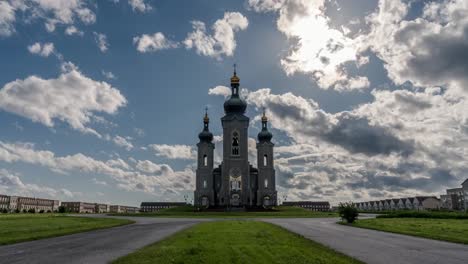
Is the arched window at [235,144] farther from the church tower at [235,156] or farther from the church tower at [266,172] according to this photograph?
the church tower at [266,172]

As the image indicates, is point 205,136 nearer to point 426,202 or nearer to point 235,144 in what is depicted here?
point 235,144

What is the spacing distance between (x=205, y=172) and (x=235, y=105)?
1809cm

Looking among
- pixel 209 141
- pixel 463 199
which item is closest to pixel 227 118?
pixel 209 141

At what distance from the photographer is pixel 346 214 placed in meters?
40.8

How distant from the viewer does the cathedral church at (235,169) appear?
91.2 meters

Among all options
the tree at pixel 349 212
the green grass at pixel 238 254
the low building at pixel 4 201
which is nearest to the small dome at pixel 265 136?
the tree at pixel 349 212

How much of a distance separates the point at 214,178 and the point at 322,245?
272ft

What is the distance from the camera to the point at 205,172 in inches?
3959

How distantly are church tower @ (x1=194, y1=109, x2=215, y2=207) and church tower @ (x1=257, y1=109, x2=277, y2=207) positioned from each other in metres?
11.6

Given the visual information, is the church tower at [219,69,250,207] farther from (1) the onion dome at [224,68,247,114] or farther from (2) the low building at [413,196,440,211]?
(2) the low building at [413,196,440,211]

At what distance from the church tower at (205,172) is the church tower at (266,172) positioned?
11.6 metres

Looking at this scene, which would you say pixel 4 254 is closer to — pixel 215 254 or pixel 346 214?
pixel 215 254

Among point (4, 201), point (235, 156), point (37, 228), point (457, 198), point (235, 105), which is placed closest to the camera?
point (37, 228)

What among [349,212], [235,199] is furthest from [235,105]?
[349,212]
